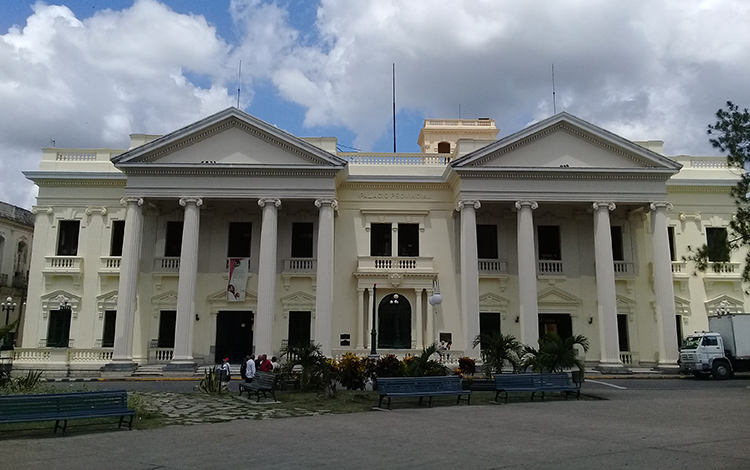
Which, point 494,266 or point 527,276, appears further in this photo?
point 494,266

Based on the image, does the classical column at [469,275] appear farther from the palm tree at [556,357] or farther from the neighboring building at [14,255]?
the neighboring building at [14,255]

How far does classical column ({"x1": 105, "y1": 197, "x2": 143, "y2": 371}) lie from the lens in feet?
86.5

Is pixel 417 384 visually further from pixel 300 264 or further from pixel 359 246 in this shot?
pixel 300 264

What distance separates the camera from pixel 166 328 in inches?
1162

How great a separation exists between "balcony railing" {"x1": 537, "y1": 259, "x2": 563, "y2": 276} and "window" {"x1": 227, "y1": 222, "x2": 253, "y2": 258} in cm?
1483

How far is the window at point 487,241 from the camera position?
30.8 metres

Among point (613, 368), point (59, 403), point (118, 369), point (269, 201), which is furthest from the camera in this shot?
point (269, 201)

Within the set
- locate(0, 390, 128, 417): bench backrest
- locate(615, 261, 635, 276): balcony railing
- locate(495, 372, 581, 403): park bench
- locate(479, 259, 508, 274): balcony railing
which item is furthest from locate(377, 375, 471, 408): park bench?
locate(615, 261, 635, 276): balcony railing

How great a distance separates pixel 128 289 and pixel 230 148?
7.98 m

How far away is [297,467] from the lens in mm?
7688

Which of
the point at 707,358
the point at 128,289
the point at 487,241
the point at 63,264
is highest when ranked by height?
the point at 487,241

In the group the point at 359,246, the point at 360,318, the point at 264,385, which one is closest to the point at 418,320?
the point at 360,318

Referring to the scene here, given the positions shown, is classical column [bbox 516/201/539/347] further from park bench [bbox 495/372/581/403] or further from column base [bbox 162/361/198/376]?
column base [bbox 162/361/198/376]

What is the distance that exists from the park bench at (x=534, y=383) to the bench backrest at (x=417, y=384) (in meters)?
1.20
